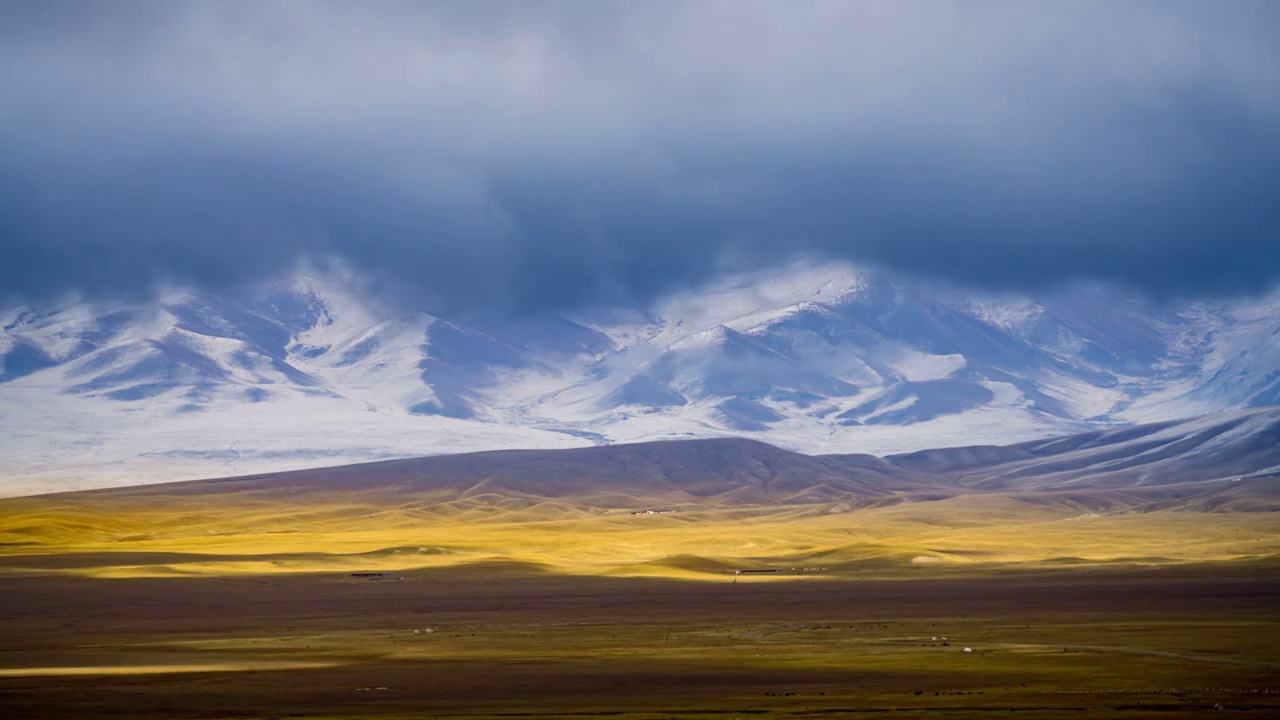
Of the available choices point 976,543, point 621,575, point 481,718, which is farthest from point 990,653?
point 976,543

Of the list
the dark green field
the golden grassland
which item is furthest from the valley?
the golden grassland

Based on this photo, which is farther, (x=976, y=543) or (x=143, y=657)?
(x=976, y=543)

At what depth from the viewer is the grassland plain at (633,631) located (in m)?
Result: 50.7

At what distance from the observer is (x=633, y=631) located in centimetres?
7631

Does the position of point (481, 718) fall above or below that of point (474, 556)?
below

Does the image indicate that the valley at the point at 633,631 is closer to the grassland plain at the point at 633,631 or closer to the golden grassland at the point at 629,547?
the grassland plain at the point at 633,631

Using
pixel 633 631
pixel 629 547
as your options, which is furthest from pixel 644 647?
pixel 629 547

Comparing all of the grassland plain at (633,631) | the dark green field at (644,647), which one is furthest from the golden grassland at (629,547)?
the dark green field at (644,647)

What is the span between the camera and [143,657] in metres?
65.5

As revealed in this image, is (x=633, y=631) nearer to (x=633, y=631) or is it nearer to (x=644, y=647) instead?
(x=633, y=631)

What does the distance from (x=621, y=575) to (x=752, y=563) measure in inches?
820

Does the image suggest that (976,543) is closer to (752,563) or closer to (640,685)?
(752,563)

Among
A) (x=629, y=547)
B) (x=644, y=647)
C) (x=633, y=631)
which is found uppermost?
(x=629, y=547)

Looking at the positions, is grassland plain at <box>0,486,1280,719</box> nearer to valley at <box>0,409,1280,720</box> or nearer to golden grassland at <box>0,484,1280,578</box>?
valley at <box>0,409,1280,720</box>
